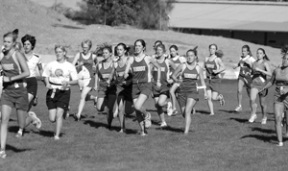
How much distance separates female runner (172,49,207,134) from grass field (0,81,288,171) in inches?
23.0

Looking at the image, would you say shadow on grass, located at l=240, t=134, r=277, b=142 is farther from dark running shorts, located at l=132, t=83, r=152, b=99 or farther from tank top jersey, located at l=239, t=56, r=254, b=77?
tank top jersey, located at l=239, t=56, r=254, b=77

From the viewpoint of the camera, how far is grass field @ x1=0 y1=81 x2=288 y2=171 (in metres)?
12.5

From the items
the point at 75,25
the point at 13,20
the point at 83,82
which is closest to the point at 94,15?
the point at 75,25

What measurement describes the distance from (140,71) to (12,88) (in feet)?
11.7

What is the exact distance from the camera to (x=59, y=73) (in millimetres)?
14820

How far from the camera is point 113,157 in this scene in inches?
517

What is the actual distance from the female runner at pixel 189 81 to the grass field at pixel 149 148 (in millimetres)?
585

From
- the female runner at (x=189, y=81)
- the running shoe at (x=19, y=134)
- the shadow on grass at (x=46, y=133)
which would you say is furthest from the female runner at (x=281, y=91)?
the running shoe at (x=19, y=134)

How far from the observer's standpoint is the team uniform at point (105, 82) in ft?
55.6

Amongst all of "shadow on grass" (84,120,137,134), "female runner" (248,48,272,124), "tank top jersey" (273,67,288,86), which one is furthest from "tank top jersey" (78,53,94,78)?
"tank top jersey" (273,67,288,86)

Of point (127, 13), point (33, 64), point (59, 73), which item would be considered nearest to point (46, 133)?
point (33, 64)

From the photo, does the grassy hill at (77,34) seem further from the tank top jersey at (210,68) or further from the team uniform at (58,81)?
the team uniform at (58,81)

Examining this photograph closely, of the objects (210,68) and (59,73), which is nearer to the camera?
(59,73)

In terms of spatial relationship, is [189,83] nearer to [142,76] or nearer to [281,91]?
[142,76]
